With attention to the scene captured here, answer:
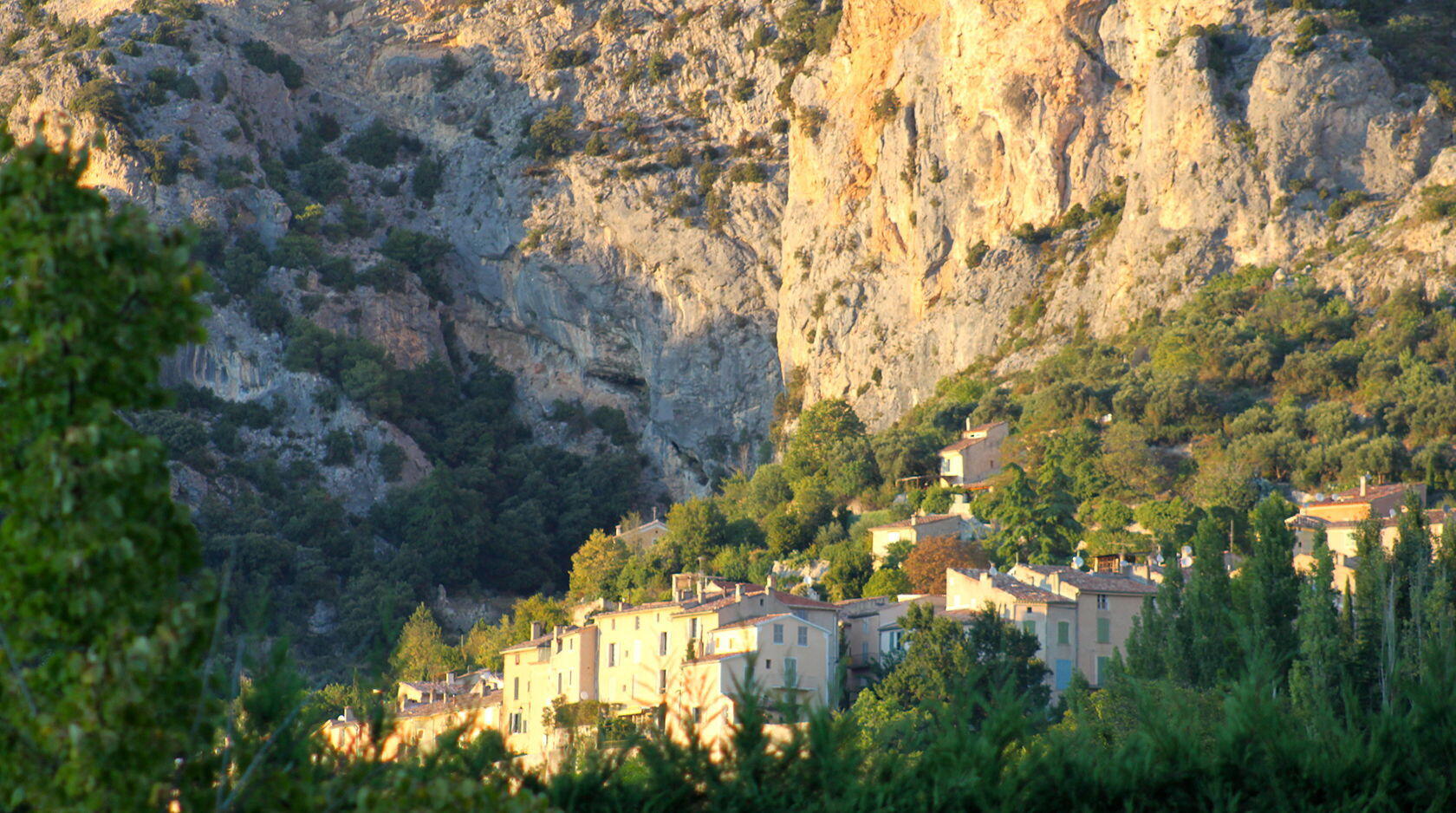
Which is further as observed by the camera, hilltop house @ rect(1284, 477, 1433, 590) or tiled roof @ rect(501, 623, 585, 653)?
tiled roof @ rect(501, 623, 585, 653)

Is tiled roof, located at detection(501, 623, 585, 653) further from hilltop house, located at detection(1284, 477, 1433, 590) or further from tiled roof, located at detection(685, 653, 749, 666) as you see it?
hilltop house, located at detection(1284, 477, 1433, 590)

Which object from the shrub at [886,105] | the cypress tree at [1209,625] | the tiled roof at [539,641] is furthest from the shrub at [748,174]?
the cypress tree at [1209,625]

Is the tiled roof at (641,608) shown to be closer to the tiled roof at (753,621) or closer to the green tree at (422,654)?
the tiled roof at (753,621)

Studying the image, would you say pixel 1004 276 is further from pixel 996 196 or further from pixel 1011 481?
pixel 1011 481

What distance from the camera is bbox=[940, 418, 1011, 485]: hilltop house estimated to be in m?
68.4

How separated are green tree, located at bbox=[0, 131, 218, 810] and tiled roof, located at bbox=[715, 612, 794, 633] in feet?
124

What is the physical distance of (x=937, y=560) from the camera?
56562 mm

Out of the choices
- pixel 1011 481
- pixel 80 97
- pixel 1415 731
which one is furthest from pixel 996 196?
pixel 1415 731

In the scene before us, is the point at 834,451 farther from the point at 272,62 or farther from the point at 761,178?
the point at 272,62

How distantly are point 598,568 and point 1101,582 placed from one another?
79.4 feet

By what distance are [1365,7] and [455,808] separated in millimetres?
79243

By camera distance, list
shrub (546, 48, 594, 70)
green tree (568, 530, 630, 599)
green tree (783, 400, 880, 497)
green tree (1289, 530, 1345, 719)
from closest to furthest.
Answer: green tree (1289, 530, 1345, 719) → green tree (568, 530, 630, 599) → green tree (783, 400, 880, 497) → shrub (546, 48, 594, 70)

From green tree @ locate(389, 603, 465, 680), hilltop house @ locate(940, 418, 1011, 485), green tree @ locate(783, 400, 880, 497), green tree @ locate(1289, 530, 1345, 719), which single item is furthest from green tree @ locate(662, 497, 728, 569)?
green tree @ locate(1289, 530, 1345, 719)

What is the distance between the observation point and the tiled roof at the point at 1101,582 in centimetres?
4922
